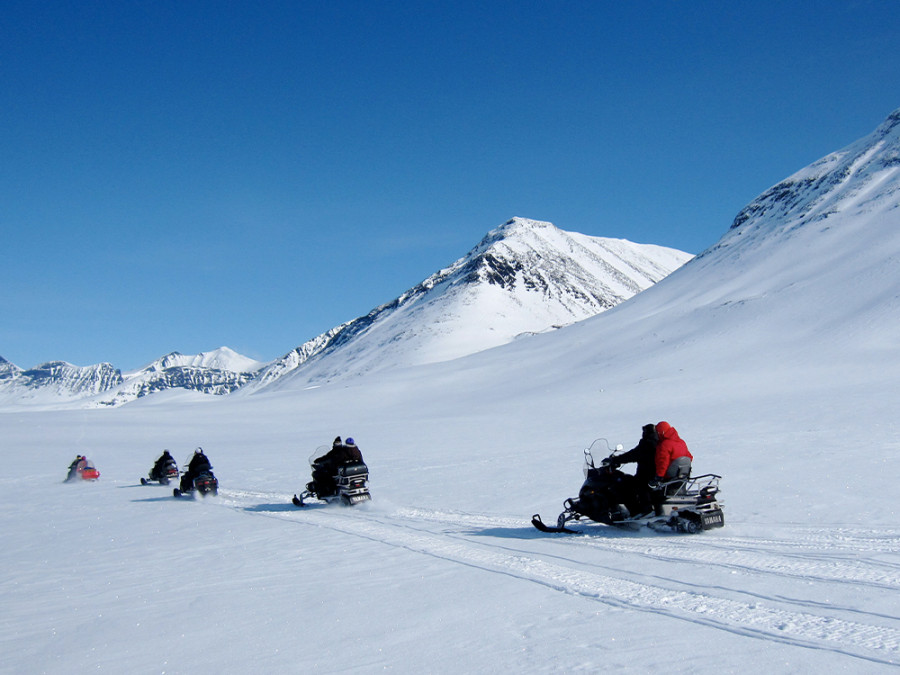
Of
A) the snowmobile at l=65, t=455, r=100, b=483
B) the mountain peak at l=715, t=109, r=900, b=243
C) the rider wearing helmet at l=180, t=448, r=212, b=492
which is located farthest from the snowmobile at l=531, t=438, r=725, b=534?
the mountain peak at l=715, t=109, r=900, b=243

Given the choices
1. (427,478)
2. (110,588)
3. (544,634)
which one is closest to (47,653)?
(110,588)

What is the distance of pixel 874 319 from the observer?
162ft

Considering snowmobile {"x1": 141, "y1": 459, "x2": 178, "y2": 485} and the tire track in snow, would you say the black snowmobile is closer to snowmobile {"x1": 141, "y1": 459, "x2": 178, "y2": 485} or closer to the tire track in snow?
snowmobile {"x1": 141, "y1": 459, "x2": 178, "y2": 485}

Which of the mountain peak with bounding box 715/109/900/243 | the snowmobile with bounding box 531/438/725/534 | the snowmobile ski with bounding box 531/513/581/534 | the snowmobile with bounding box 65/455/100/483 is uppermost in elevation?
the mountain peak with bounding box 715/109/900/243

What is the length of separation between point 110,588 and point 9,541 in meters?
5.46

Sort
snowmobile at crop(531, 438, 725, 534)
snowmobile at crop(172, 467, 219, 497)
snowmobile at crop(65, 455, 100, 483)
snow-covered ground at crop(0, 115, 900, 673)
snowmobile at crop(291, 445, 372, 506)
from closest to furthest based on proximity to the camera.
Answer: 1. snow-covered ground at crop(0, 115, 900, 673)
2. snowmobile at crop(531, 438, 725, 534)
3. snowmobile at crop(291, 445, 372, 506)
4. snowmobile at crop(172, 467, 219, 497)
5. snowmobile at crop(65, 455, 100, 483)

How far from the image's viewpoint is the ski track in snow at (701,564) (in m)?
4.96

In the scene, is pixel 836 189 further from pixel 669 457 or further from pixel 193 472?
pixel 669 457

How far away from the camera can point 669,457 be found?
9.27 m

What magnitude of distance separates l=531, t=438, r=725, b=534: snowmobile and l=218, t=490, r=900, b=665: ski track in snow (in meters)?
0.29

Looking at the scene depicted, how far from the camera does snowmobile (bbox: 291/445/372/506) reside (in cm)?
1373

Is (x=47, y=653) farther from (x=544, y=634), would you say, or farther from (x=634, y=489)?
(x=634, y=489)

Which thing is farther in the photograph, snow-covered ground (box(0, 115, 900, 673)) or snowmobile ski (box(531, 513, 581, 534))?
snowmobile ski (box(531, 513, 581, 534))

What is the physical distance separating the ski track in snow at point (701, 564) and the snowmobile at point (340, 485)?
1.87 metres
